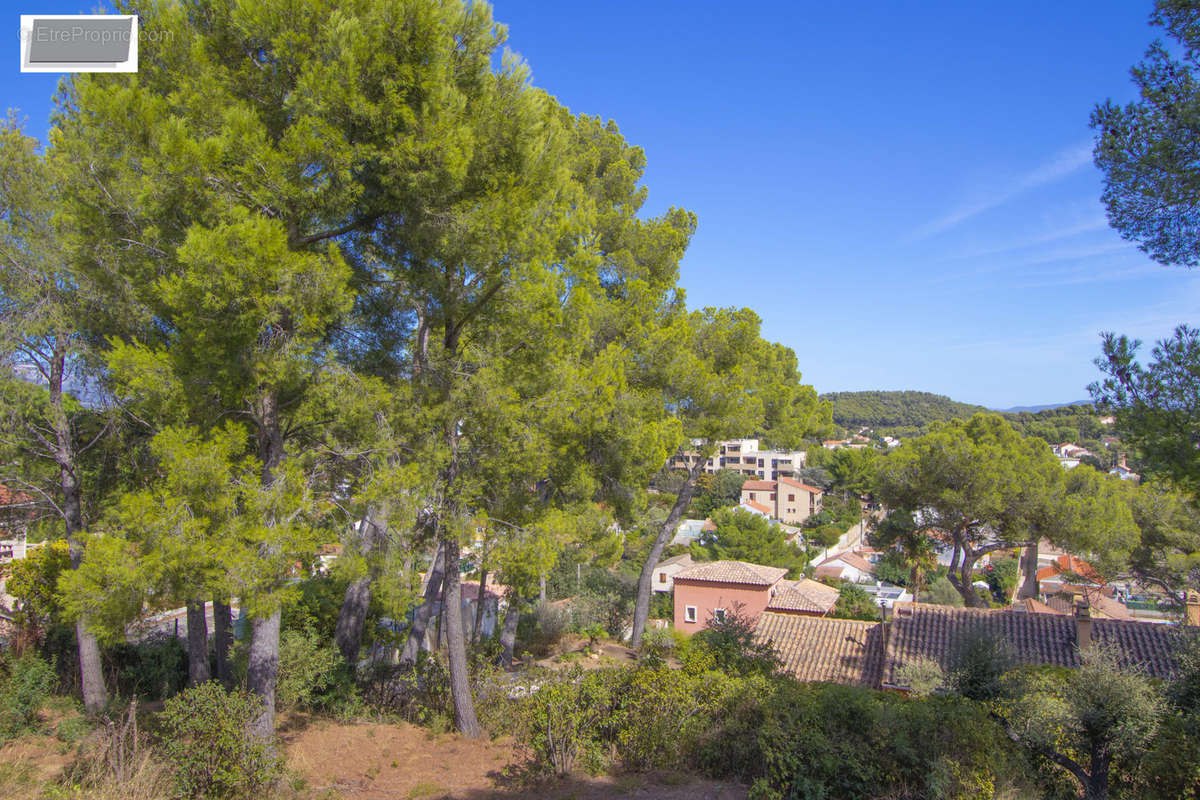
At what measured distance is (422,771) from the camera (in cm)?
609

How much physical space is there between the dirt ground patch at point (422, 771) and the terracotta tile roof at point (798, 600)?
15398mm

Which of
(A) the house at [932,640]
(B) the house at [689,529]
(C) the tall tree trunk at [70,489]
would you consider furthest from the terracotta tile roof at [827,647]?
(B) the house at [689,529]

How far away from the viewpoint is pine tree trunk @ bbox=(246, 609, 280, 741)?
234 inches

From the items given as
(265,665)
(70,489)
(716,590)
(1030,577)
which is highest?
(70,489)

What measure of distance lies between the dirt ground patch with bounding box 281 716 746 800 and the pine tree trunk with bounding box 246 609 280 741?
20.2 inches

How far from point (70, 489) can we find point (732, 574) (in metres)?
17.4

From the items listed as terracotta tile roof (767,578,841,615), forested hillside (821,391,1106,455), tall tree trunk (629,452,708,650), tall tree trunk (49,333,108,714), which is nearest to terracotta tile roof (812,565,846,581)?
terracotta tile roof (767,578,841,615)

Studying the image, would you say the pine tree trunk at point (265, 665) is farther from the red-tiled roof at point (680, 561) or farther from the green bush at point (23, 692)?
the red-tiled roof at point (680, 561)

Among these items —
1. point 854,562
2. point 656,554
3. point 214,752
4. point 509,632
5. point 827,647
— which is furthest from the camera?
point 854,562

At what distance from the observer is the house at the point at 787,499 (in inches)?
2122

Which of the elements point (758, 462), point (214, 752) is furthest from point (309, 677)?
point (758, 462)

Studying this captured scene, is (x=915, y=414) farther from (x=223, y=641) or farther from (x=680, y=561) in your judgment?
(x=223, y=641)

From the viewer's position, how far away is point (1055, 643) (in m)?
13.0

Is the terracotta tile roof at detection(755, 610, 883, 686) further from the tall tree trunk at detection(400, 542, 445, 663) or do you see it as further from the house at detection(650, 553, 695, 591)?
the house at detection(650, 553, 695, 591)
